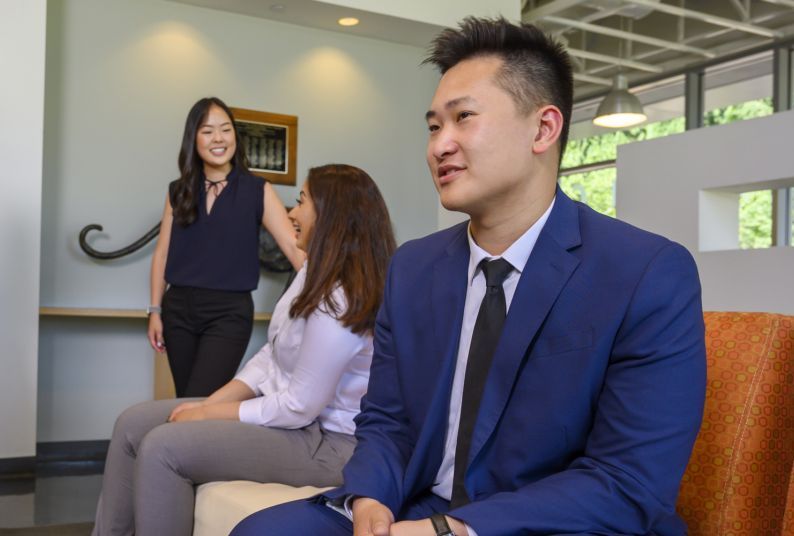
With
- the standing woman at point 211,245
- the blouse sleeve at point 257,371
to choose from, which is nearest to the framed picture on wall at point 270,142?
the standing woman at point 211,245

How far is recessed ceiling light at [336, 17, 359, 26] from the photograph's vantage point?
19.0 ft

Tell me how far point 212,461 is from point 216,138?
1.71 meters

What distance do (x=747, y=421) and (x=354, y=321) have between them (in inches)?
37.9

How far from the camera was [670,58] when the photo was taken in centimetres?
891

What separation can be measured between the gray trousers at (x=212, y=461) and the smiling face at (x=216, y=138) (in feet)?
5.13

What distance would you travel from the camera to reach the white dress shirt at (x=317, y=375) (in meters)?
2.22

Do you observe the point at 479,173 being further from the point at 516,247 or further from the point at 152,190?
the point at 152,190

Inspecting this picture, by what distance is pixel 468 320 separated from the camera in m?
1.53

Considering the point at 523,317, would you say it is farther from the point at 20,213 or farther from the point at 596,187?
the point at 596,187

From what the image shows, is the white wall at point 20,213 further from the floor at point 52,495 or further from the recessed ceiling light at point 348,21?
the recessed ceiling light at point 348,21

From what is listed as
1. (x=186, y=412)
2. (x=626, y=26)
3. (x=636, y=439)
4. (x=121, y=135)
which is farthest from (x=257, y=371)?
(x=626, y=26)

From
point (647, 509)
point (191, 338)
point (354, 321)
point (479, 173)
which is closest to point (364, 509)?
point (647, 509)

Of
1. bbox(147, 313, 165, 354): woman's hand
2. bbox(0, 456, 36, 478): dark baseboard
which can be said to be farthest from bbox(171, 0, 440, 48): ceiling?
bbox(0, 456, 36, 478): dark baseboard

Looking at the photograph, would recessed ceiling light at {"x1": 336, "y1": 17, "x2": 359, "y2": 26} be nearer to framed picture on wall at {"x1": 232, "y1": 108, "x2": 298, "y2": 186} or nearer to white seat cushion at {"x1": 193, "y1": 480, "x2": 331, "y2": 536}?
framed picture on wall at {"x1": 232, "y1": 108, "x2": 298, "y2": 186}
